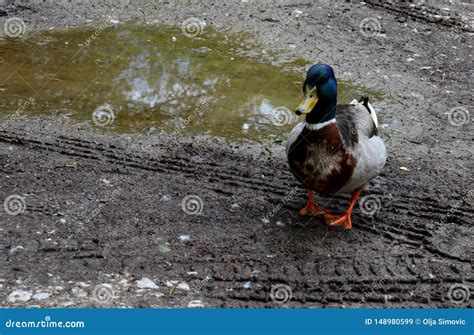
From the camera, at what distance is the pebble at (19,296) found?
12.7 ft

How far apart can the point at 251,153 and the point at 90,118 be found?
1507 mm

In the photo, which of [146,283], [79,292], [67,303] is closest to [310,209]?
[146,283]

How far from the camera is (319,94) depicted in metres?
4.60

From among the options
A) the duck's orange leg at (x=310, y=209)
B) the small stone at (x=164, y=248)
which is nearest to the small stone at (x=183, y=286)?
the small stone at (x=164, y=248)

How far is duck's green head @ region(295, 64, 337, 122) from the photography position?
4.53 metres

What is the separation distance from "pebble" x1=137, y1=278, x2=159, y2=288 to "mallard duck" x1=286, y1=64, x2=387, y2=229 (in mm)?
1266

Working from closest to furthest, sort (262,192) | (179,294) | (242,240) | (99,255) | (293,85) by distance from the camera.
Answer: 1. (179,294)
2. (99,255)
3. (242,240)
4. (262,192)
5. (293,85)

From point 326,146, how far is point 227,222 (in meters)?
0.90

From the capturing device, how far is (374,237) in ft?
15.8

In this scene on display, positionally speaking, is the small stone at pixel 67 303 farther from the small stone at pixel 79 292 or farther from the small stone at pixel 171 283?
the small stone at pixel 171 283

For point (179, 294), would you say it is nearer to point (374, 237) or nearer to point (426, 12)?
point (374, 237)

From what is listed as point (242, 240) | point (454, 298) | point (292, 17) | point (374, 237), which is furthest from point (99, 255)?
point (292, 17)

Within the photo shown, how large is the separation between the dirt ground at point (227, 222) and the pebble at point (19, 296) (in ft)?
0.04

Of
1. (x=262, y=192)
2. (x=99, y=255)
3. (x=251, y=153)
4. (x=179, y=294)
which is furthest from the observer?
(x=251, y=153)
